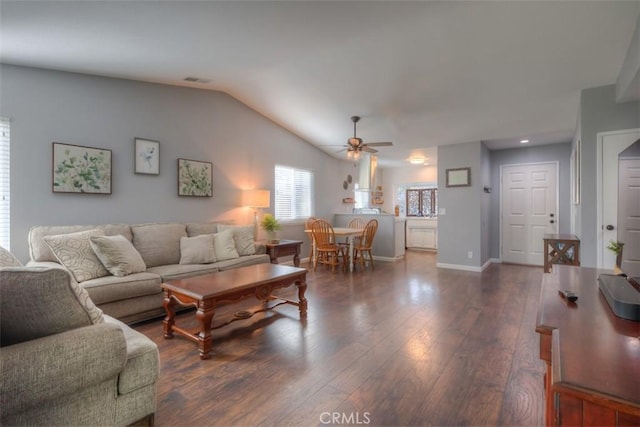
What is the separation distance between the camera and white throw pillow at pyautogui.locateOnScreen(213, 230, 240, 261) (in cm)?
384

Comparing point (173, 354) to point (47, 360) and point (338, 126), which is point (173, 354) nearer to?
point (47, 360)

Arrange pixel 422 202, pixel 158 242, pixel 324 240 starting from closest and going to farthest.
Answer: pixel 158 242 < pixel 324 240 < pixel 422 202

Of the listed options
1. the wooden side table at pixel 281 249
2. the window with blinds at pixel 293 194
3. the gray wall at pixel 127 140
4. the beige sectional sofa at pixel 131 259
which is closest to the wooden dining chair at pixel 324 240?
the wooden side table at pixel 281 249

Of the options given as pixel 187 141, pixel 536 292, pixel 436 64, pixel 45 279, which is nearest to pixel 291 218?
pixel 187 141

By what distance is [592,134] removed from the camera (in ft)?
11.3

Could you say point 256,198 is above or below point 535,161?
below

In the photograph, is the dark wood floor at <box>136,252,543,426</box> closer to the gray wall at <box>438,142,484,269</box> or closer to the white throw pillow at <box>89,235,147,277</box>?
the white throw pillow at <box>89,235,147,277</box>

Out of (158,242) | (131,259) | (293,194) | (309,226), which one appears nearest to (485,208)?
(309,226)

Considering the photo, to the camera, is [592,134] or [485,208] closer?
[592,134]

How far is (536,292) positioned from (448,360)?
102 inches

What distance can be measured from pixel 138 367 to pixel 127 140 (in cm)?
311

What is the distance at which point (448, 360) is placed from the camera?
2.19 meters

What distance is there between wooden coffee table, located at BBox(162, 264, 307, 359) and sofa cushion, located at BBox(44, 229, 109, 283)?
77 centimetres

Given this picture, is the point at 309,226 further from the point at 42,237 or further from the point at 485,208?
the point at 42,237
